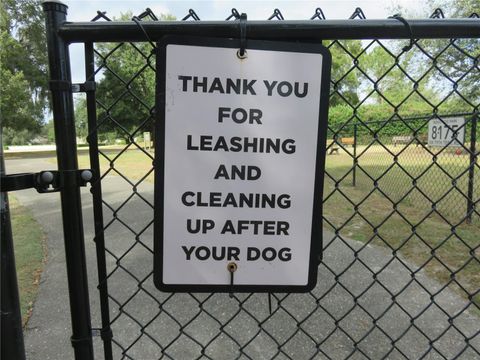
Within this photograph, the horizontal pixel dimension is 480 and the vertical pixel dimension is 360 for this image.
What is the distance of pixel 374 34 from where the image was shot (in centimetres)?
114

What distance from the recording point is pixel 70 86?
1.05 meters

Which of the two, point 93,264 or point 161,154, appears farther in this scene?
point 93,264

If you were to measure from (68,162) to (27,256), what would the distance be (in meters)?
4.38

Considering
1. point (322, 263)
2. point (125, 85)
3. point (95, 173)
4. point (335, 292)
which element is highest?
point (125, 85)

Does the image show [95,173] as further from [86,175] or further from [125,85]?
[125,85]

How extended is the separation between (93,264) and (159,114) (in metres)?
3.81

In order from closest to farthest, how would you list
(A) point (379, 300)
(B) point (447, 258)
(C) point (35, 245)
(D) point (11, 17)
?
(A) point (379, 300) < (B) point (447, 258) < (C) point (35, 245) < (D) point (11, 17)

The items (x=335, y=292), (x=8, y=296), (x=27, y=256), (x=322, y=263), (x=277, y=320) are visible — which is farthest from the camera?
(x=27, y=256)

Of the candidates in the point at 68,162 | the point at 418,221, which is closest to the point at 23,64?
the point at 418,221

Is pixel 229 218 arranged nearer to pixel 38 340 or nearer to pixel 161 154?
pixel 161 154

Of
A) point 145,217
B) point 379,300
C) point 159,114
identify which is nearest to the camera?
point 159,114

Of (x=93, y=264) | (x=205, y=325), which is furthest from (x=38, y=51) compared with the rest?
(x=205, y=325)

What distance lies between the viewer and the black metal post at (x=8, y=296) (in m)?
1.03

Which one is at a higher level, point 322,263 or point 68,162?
point 68,162
